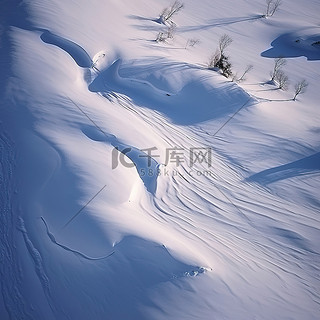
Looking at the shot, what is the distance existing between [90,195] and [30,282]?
1252 millimetres

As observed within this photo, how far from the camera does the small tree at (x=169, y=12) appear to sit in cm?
967

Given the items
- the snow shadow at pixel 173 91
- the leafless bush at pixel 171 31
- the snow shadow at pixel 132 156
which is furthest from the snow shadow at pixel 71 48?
the leafless bush at pixel 171 31

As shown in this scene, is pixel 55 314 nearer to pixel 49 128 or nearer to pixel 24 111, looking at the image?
pixel 49 128

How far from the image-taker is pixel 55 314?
2.85 meters

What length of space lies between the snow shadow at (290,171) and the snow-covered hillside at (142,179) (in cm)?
3

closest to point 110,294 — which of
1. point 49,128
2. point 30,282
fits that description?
point 30,282

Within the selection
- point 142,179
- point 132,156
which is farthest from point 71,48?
point 142,179

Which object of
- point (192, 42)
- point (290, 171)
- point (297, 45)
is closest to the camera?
point (290, 171)

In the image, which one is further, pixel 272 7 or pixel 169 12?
pixel 272 7

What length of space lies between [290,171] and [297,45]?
7577 millimetres

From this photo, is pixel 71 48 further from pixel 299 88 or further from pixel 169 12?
pixel 299 88

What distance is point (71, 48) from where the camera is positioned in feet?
20.6

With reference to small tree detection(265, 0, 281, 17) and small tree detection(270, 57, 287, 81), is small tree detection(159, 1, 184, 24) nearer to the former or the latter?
small tree detection(270, 57, 287, 81)

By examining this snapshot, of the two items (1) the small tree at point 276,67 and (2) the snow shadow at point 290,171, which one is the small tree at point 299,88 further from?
(2) the snow shadow at point 290,171
